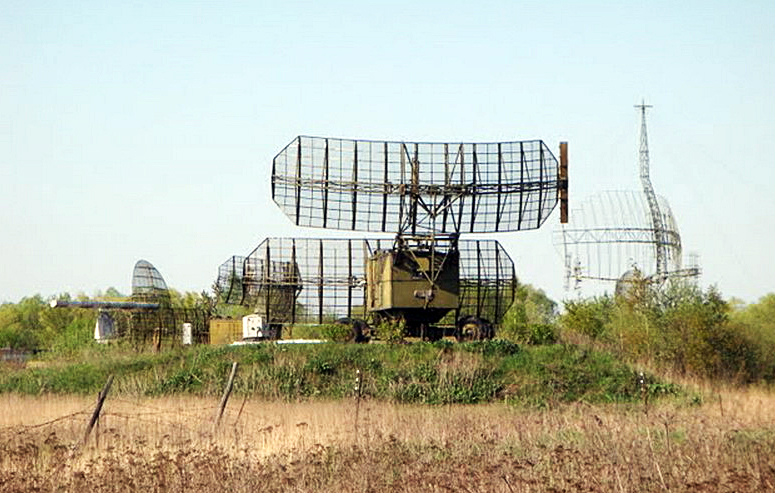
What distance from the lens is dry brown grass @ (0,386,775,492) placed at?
1504 cm

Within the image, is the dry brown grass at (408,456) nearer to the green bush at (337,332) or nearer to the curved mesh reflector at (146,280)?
the green bush at (337,332)

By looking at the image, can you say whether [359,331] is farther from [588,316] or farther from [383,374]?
[588,316]

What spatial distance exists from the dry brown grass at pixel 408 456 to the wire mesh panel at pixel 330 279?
2087 cm

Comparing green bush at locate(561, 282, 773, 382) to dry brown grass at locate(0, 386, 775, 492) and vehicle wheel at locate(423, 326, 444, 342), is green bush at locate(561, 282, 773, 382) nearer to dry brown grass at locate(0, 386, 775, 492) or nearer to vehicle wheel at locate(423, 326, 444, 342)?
vehicle wheel at locate(423, 326, 444, 342)

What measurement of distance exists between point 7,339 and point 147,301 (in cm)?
3956

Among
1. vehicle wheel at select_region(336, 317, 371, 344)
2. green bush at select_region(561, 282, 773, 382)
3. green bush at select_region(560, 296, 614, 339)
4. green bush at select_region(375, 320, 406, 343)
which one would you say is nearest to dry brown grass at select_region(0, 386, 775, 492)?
green bush at select_region(561, 282, 773, 382)

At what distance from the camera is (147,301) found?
6241 cm

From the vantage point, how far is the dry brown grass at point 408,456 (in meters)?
15.0

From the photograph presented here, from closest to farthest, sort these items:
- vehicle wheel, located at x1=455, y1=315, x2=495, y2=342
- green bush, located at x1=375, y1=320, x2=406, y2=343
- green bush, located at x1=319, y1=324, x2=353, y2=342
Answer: green bush, located at x1=375, y1=320, x2=406, y2=343 < vehicle wheel, located at x1=455, y1=315, x2=495, y2=342 < green bush, located at x1=319, y1=324, x2=353, y2=342

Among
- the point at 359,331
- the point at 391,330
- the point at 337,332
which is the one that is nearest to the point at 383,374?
the point at 391,330

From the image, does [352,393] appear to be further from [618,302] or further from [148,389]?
[618,302]

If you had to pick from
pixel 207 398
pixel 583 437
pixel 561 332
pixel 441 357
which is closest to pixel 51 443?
pixel 583 437

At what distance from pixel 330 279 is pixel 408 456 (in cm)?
2974

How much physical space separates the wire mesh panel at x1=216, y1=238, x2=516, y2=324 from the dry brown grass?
20866mm
